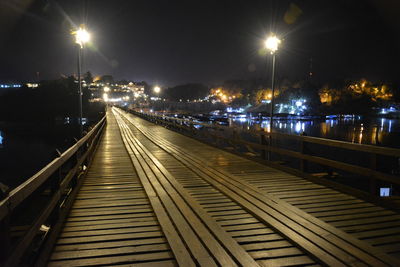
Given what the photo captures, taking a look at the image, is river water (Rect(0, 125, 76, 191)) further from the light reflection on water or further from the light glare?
the light reflection on water

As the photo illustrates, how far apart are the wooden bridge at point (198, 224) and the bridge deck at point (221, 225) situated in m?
0.01

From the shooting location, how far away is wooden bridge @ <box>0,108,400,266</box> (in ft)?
10.9

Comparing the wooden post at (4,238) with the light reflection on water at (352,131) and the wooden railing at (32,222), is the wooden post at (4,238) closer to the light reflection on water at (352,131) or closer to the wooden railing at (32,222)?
the wooden railing at (32,222)

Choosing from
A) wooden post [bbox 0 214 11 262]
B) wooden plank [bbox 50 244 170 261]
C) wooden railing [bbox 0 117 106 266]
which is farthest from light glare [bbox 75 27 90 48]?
wooden post [bbox 0 214 11 262]

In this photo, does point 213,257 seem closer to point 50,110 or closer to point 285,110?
point 50,110

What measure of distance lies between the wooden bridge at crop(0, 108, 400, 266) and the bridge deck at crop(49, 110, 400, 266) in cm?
1

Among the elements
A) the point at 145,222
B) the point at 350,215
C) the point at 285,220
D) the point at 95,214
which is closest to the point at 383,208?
the point at 350,215

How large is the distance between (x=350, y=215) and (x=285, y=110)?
138625 millimetres

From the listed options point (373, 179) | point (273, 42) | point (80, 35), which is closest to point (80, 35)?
point (80, 35)

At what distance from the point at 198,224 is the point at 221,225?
14.2 inches

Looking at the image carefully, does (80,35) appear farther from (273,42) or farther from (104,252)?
(104,252)

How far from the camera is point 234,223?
4.47m

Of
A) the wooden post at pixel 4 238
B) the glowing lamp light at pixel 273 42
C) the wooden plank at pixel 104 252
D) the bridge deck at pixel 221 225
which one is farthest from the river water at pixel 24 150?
the wooden post at pixel 4 238

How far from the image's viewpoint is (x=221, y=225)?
4.39m
